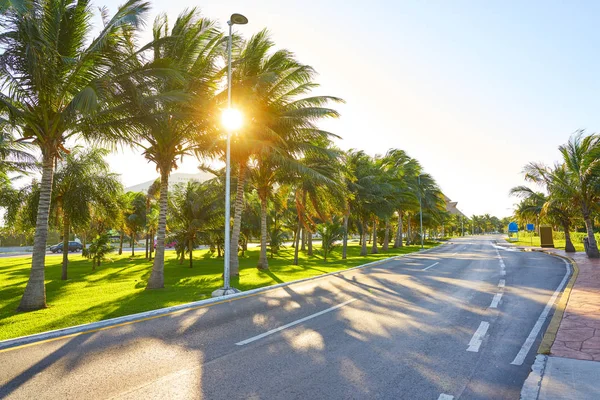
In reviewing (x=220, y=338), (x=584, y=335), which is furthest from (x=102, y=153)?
(x=584, y=335)

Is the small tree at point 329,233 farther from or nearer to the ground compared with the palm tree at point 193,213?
nearer to the ground

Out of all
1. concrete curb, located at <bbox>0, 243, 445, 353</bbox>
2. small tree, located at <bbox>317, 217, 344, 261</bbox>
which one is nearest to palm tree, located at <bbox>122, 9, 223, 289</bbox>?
concrete curb, located at <bbox>0, 243, 445, 353</bbox>

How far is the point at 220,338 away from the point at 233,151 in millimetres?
10904

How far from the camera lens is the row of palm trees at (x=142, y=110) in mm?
9531

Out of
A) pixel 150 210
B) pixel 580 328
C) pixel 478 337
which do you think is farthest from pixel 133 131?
pixel 150 210

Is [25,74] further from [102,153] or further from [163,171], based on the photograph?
[102,153]

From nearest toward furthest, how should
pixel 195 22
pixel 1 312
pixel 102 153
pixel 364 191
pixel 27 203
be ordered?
pixel 1 312, pixel 195 22, pixel 27 203, pixel 102 153, pixel 364 191

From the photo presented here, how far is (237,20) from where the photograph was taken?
11477 mm

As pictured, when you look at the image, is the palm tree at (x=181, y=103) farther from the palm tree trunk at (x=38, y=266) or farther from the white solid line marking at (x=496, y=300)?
the white solid line marking at (x=496, y=300)

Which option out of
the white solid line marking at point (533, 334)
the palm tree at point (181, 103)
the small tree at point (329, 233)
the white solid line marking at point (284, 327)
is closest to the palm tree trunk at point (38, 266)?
the palm tree at point (181, 103)

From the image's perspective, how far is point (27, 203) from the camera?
17547 mm

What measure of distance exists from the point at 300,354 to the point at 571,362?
403 centimetres

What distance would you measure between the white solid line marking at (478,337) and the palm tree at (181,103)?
1072cm

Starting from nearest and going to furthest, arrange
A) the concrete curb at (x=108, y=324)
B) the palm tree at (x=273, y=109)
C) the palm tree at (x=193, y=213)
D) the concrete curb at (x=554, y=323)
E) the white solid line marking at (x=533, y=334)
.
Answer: the white solid line marking at (x=533, y=334) < the concrete curb at (x=554, y=323) < the concrete curb at (x=108, y=324) < the palm tree at (x=273, y=109) < the palm tree at (x=193, y=213)
